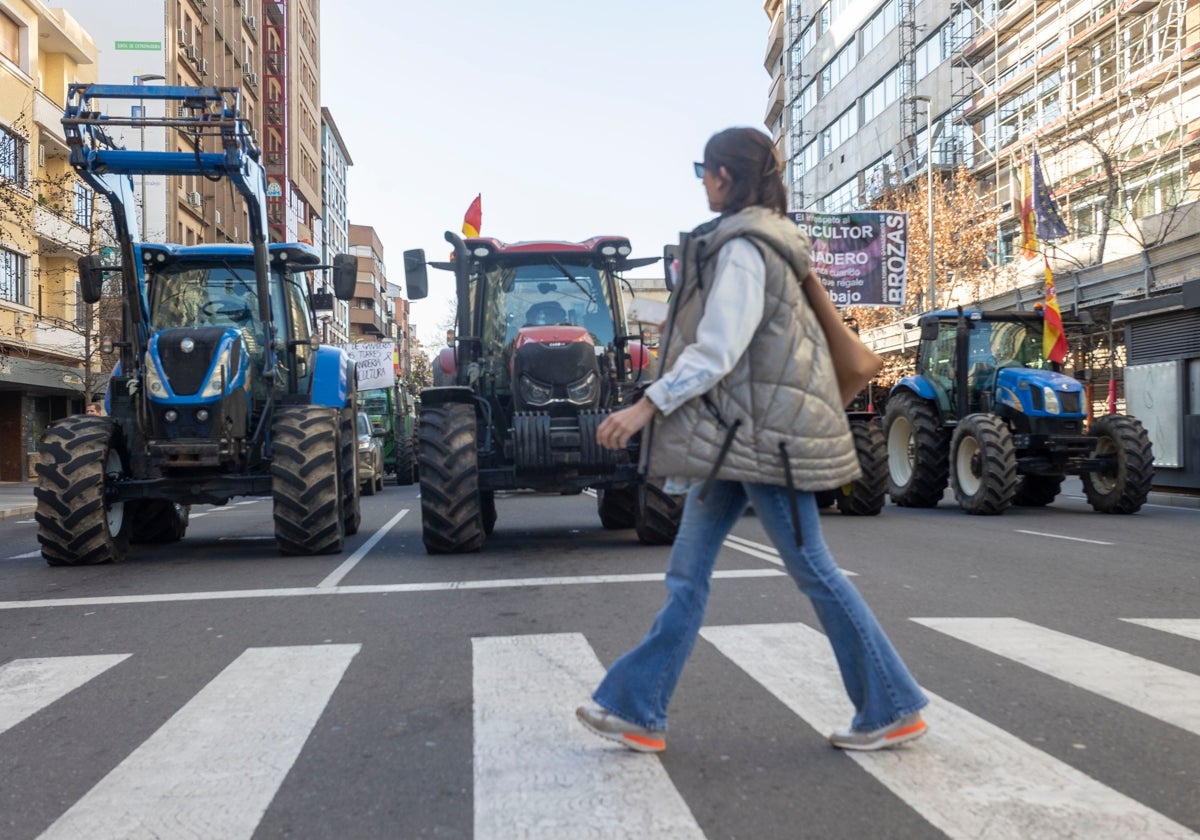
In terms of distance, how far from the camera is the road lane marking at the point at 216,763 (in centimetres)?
327

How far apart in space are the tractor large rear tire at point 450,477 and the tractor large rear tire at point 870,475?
5856mm

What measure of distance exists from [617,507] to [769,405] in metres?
8.79

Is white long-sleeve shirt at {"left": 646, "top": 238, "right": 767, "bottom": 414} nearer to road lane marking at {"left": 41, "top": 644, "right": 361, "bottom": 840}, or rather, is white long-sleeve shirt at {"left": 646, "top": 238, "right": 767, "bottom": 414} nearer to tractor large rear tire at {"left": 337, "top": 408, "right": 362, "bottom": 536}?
road lane marking at {"left": 41, "top": 644, "right": 361, "bottom": 840}

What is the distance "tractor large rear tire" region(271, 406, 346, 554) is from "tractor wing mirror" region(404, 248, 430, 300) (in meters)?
1.35

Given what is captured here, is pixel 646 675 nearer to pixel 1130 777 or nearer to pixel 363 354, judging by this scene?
pixel 1130 777

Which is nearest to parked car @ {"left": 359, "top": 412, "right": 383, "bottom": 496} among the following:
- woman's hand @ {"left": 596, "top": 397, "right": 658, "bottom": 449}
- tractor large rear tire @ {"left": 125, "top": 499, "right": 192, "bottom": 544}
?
tractor large rear tire @ {"left": 125, "top": 499, "right": 192, "bottom": 544}

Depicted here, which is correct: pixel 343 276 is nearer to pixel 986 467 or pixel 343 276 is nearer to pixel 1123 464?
pixel 986 467

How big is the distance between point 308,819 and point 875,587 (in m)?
5.02

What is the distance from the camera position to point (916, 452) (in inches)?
646

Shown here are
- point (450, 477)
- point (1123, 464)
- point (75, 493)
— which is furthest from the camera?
point (1123, 464)

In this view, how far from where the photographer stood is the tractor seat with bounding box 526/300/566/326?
436 inches

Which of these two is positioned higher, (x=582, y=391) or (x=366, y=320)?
(x=366, y=320)

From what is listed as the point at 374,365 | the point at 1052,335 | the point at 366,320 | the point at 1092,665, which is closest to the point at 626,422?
the point at 1092,665

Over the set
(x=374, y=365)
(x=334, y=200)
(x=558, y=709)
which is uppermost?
(x=334, y=200)
